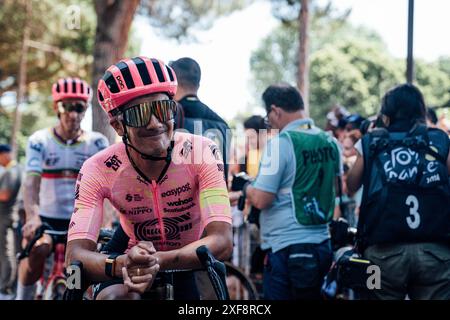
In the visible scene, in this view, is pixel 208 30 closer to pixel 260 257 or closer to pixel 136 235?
pixel 260 257

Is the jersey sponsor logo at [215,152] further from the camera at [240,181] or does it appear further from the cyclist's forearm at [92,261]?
the camera at [240,181]

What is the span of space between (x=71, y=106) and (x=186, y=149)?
364 cm

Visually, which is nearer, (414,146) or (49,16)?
(414,146)

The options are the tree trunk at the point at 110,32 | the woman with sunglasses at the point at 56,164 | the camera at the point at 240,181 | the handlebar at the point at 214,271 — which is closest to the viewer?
the handlebar at the point at 214,271

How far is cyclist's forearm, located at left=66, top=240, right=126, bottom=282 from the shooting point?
9.40ft

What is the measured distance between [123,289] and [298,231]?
2755 millimetres

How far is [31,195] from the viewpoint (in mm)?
6746

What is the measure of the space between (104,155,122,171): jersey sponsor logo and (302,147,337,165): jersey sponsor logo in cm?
237

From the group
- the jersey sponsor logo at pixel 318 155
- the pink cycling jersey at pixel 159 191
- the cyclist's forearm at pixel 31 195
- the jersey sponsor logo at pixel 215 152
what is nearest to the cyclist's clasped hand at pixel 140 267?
the pink cycling jersey at pixel 159 191

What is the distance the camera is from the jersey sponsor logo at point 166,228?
3.63 m

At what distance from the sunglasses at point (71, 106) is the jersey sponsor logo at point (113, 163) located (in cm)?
350

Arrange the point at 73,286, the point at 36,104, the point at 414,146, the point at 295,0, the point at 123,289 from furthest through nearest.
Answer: the point at 36,104 → the point at 295,0 → the point at 414,146 → the point at 123,289 → the point at 73,286

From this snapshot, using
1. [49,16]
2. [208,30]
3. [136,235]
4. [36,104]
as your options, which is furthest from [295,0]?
[36,104]

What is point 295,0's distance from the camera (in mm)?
21438
